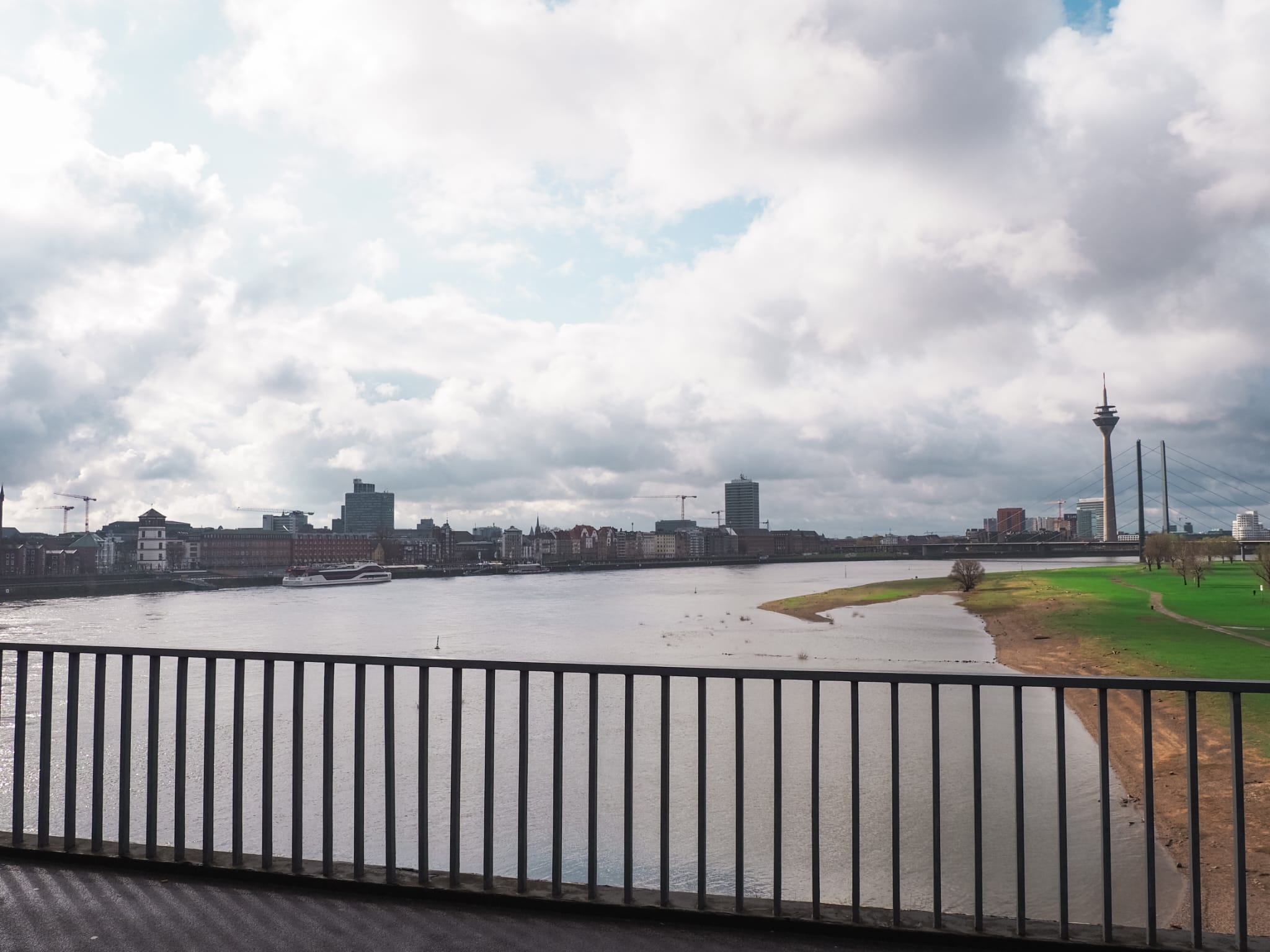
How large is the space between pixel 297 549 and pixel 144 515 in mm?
32385

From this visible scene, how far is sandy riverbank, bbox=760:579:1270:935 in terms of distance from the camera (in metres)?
9.09

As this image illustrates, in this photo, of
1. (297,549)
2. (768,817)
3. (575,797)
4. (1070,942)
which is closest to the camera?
(1070,942)

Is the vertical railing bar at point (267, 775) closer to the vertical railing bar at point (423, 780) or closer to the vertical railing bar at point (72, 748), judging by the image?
the vertical railing bar at point (423, 780)

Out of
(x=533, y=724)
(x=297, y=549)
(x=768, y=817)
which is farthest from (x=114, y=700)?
(x=297, y=549)

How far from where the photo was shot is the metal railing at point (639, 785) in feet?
13.6

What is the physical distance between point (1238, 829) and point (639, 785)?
1218cm

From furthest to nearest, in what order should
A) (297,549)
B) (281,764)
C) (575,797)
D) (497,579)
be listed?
(297,549) → (497,579) → (281,764) → (575,797)

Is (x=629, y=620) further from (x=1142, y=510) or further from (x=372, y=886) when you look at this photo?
(x=1142, y=510)

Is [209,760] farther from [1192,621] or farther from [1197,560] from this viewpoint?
[1197,560]

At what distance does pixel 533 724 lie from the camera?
20734mm

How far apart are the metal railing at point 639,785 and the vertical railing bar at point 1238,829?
1cm

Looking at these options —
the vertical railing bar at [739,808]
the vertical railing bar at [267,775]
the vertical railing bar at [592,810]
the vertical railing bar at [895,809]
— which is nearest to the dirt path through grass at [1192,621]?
the vertical railing bar at [895,809]

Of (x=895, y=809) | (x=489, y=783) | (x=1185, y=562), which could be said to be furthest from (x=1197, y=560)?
(x=489, y=783)

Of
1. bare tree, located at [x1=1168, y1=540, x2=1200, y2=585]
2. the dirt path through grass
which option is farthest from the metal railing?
bare tree, located at [x1=1168, y1=540, x2=1200, y2=585]
